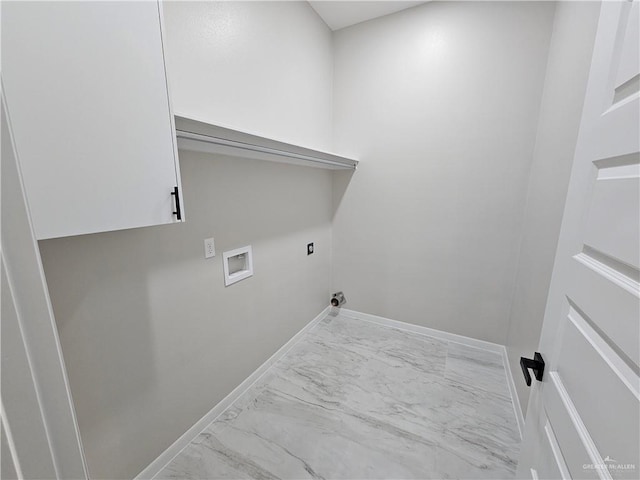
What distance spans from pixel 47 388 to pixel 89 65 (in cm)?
76

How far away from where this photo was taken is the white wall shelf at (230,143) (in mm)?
1024

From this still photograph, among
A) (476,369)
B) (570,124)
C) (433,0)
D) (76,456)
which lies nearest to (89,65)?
(76,456)

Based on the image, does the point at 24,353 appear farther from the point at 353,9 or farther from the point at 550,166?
the point at 353,9

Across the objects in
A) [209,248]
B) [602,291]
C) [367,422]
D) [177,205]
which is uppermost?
[177,205]

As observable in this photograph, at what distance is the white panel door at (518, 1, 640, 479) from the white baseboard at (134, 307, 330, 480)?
1601mm

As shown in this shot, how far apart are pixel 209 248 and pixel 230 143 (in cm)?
59

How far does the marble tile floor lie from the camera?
134 cm

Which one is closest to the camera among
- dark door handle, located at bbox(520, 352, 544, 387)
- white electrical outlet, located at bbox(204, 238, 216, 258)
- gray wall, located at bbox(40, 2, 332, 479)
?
dark door handle, located at bbox(520, 352, 544, 387)

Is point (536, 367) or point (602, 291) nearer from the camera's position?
point (602, 291)

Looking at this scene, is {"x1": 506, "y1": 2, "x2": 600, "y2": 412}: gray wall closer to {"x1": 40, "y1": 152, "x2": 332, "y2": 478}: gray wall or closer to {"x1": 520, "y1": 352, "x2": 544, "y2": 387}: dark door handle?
{"x1": 520, "y1": 352, "x2": 544, "y2": 387}: dark door handle

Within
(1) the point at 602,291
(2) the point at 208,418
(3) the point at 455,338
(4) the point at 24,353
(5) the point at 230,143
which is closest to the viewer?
(4) the point at 24,353

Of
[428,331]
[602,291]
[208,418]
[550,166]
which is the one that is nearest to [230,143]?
[602,291]

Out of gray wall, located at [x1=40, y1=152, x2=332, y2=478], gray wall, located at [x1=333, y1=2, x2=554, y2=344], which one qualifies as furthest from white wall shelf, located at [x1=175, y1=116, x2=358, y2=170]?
gray wall, located at [x1=333, y1=2, x2=554, y2=344]

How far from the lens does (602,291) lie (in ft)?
1.68
